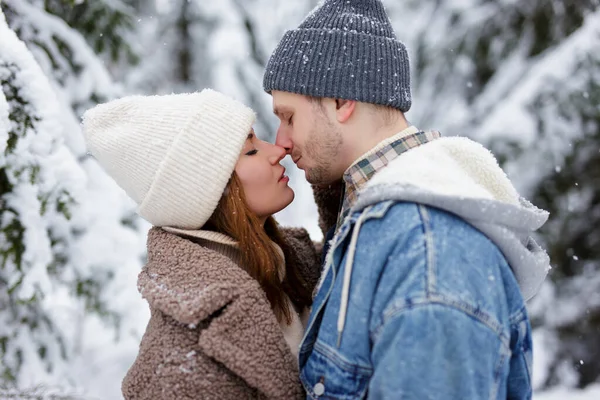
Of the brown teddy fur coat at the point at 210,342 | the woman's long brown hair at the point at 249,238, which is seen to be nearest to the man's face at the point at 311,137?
the woman's long brown hair at the point at 249,238

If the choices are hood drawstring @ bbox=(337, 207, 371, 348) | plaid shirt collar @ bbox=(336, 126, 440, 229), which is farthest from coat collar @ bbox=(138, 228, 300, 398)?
plaid shirt collar @ bbox=(336, 126, 440, 229)

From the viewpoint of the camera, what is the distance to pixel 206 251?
2141 mm

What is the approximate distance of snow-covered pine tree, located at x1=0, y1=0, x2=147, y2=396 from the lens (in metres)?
2.66

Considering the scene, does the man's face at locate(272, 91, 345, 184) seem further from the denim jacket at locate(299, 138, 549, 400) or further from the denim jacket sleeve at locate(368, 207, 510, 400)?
the denim jacket sleeve at locate(368, 207, 510, 400)

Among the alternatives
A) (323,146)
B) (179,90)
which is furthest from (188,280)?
(179,90)

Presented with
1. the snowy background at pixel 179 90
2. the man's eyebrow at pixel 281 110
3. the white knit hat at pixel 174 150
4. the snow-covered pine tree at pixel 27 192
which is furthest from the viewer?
the snowy background at pixel 179 90

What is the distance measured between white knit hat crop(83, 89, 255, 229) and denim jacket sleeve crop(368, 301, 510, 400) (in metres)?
0.96

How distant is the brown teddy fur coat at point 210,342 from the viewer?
6.21 feet

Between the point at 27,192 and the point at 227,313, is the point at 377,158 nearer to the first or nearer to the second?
the point at 227,313

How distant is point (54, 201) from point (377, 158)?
1715mm

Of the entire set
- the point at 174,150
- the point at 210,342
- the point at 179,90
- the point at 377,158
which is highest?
the point at 174,150

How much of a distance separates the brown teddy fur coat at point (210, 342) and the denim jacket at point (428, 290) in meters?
0.11

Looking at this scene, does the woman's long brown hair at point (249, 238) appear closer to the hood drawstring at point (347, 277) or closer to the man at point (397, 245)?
the man at point (397, 245)

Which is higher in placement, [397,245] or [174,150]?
[174,150]
